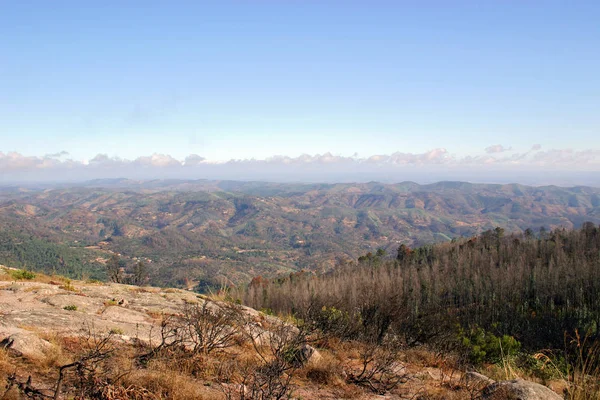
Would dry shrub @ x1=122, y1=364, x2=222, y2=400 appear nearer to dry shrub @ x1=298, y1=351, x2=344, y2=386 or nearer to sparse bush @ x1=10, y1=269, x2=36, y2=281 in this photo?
dry shrub @ x1=298, y1=351, x2=344, y2=386

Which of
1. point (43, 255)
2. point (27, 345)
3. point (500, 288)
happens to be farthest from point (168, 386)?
point (43, 255)

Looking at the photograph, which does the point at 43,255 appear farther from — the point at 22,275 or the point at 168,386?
the point at 168,386

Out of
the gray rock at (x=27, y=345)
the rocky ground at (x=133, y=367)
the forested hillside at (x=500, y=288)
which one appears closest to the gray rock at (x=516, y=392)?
the rocky ground at (x=133, y=367)

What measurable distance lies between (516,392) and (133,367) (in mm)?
6586

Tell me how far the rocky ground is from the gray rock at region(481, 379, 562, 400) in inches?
0.6

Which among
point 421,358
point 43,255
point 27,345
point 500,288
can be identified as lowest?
point 43,255

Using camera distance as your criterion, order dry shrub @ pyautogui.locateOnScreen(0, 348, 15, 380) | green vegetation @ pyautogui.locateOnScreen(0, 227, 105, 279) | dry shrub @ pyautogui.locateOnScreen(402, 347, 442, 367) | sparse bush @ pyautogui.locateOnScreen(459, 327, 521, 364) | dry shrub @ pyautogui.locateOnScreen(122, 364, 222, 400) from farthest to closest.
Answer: green vegetation @ pyautogui.locateOnScreen(0, 227, 105, 279)
sparse bush @ pyautogui.locateOnScreen(459, 327, 521, 364)
dry shrub @ pyautogui.locateOnScreen(402, 347, 442, 367)
dry shrub @ pyautogui.locateOnScreen(0, 348, 15, 380)
dry shrub @ pyautogui.locateOnScreen(122, 364, 222, 400)

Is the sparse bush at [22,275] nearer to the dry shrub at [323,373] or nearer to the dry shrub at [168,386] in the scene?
the dry shrub at [168,386]

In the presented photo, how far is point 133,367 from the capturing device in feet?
19.9

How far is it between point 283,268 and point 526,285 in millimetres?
124148

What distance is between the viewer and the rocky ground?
532 centimetres

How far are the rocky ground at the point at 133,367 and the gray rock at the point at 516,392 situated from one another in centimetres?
1

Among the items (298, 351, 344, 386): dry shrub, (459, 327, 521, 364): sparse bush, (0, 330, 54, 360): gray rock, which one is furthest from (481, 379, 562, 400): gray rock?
(0, 330, 54, 360): gray rock

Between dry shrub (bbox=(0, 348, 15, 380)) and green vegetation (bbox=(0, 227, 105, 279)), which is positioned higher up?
dry shrub (bbox=(0, 348, 15, 380))
